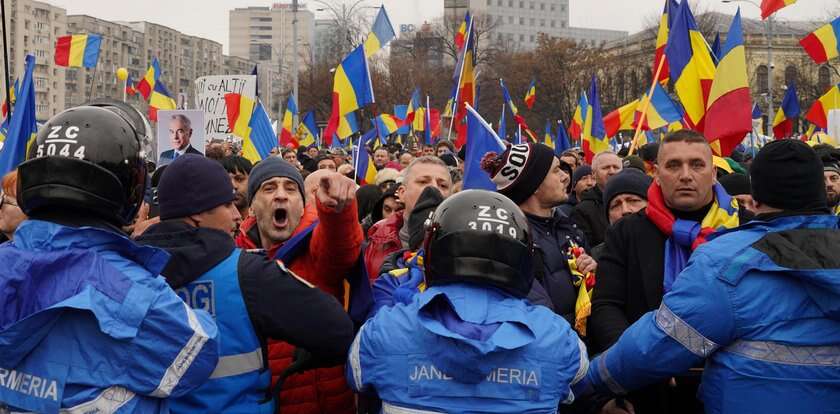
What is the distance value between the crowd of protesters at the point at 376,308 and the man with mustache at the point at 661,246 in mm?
14

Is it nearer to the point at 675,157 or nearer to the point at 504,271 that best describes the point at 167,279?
the point at 504,271

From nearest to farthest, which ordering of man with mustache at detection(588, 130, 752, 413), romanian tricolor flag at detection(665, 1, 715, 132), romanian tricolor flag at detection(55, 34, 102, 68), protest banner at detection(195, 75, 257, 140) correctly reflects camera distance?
man with mustache at detection(588, 130, 752, 413) → romanian tricolor flag at detection(665, 1, 715, 132) → protest banner at detection(195, 75, 257, 140) → romanian tricolor flag at detection(55, 34, 102, 68)

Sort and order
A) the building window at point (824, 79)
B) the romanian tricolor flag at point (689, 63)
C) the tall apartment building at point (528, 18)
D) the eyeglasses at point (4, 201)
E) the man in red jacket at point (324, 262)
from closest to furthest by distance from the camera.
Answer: the man in red jacket at point (324, 262), the eyeglasses at point (4, 201), the romanian tricolor flag at point (689, 63), the building window at point (824, 79), the tall apartment building at point (528, 18)

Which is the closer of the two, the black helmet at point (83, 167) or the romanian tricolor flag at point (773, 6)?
the black helmet at point (83, 167)

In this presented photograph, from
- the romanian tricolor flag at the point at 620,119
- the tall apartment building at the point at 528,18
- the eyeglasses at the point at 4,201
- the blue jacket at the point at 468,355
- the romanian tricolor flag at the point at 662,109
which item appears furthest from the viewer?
the tall apartment building at the point at 528,18

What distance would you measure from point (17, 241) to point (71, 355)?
0.41 m

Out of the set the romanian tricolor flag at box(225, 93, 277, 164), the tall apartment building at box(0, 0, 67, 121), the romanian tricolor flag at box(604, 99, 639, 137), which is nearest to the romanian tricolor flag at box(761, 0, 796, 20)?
the romanian tricolor flag at box(604, 99, 639, 137)

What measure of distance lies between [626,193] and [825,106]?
947 centimetres

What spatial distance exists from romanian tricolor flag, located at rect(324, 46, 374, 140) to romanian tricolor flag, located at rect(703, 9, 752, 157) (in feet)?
21.3

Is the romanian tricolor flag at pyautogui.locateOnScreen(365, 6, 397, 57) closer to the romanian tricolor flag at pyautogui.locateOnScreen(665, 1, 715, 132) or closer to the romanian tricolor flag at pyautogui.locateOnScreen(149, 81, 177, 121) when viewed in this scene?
the romanian tricolor flag at pyautogui.locateOnScreen(149, 81, 177, 121)

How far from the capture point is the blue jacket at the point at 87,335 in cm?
246

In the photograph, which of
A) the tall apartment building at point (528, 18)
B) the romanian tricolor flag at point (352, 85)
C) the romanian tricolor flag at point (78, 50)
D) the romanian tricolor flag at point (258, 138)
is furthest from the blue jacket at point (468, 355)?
the tall apartment building at point (528, 18)

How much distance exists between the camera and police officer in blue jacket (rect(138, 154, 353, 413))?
2977mm

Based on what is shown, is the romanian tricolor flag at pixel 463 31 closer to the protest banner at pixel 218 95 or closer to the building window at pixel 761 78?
A: the protest banner at pixel 218 95
